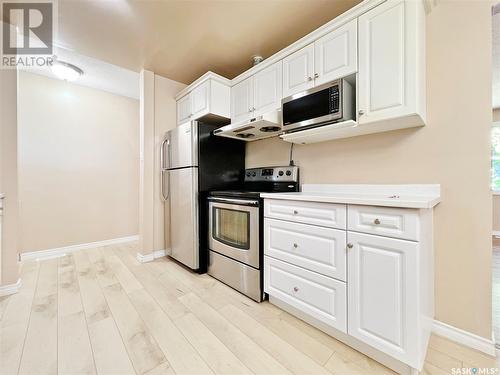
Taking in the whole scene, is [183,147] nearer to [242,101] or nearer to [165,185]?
[165,185]

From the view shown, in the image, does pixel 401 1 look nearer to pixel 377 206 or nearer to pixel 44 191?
pixel 377 206

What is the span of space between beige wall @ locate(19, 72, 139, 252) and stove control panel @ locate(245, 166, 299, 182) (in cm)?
243

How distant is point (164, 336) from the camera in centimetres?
145

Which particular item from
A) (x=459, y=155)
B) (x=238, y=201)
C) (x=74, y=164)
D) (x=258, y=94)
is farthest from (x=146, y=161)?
(x=459, y=155)

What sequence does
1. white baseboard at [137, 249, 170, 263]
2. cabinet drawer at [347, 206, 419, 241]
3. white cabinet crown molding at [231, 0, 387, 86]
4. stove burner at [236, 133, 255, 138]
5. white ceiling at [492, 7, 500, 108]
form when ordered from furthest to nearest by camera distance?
1. white baseboard at [137, 249, 170, 263]
2. stove burner at [236, 133, 255, 138]
3. white ceiling at [492, 7, 500, 108]
4. white cabinet crown molding at [231, 0, 387, 86]
5. cabinet drawer at [347, 206, 419, 241]

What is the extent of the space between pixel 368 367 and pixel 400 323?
34 cm

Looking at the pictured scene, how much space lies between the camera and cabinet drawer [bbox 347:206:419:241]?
1.08 meters

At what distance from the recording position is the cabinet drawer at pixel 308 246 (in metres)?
1.35

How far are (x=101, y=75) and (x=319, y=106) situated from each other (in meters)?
3.11

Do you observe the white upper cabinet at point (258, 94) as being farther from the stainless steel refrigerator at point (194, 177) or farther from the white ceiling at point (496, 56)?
the white ceiling at point (496, 56)

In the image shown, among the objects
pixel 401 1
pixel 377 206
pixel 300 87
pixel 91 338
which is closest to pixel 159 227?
pixel 91 338

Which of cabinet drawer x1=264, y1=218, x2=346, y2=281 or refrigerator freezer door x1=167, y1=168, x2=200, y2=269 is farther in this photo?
refrigerator freezer door x1=167, y1=168, x2=200, y2=269

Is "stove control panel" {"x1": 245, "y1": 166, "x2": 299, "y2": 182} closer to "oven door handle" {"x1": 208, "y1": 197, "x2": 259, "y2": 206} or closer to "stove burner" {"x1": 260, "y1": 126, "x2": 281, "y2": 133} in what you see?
"stove burner" {"x1": 260, "y1": 126, "x2": 281, "y2": 133}

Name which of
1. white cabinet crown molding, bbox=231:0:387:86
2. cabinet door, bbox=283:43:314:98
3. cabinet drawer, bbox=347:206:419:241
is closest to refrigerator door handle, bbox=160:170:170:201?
white cabinet crown molding, bbox=231:0:387:86
